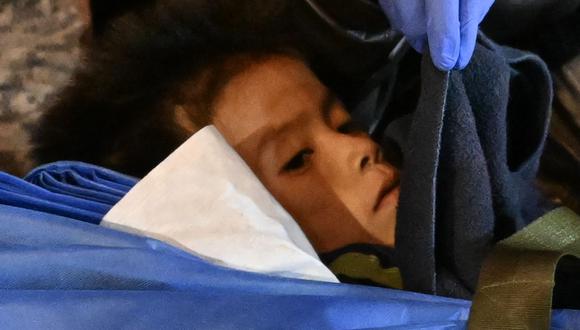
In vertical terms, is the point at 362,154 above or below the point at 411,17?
below

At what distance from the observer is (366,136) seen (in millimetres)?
694

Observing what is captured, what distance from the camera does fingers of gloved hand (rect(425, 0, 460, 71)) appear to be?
433mm

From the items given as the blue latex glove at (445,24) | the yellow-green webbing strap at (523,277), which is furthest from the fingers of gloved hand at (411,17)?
the yellow-green webbing strap at (523,277)

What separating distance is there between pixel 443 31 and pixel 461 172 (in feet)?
0.35

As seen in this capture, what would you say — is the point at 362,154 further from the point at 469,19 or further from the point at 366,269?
the point at 469,19

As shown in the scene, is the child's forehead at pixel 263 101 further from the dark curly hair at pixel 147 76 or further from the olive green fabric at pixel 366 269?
the olive green fabric at pixel 366 269

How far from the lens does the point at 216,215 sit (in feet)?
1.64

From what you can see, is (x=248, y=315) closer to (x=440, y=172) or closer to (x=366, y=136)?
(x=440, y=172)

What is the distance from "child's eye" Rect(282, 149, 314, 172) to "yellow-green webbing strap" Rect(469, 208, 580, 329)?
0.75ft

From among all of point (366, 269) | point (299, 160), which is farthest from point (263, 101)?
point (366, 269)

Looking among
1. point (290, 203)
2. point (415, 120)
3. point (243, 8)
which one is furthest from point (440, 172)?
point (243, 8)

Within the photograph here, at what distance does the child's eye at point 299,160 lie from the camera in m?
0.66

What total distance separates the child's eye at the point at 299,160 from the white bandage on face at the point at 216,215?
123 mm

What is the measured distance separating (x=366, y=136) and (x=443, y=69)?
229mm
